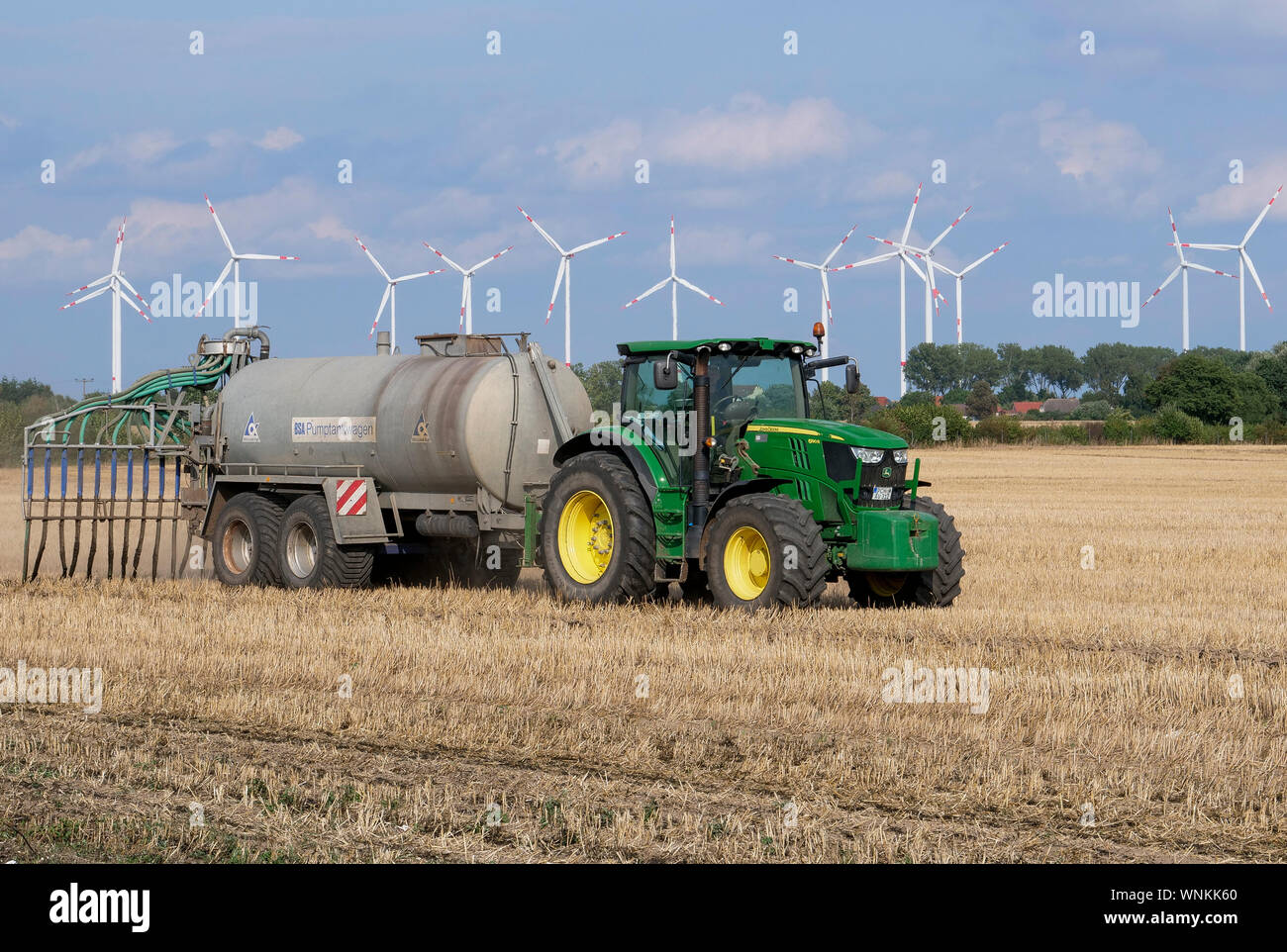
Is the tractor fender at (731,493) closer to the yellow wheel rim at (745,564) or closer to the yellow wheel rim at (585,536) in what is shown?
the yellow wheel rim at (745,564)

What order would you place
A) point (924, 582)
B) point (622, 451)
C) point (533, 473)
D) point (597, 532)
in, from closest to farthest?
point (924, 582) → point (622, 451) → point (597, 532) → point (533, 473)

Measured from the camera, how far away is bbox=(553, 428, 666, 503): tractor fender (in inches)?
552

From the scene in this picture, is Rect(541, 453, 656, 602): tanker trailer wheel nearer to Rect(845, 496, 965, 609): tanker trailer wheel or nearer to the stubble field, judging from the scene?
the stubble field

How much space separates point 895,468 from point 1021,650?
2.84m

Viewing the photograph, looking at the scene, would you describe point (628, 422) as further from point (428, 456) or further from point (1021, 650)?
point (1021, 650)

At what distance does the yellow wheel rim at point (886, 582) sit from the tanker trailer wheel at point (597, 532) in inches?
83.7

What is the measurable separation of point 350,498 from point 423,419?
136cm

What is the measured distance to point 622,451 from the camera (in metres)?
14.5

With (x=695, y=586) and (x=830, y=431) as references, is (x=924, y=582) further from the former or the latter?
(x=695, y=586)

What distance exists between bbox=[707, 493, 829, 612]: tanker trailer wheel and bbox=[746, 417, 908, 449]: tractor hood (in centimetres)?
71

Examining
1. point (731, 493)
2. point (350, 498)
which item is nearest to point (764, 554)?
point (731, 493)

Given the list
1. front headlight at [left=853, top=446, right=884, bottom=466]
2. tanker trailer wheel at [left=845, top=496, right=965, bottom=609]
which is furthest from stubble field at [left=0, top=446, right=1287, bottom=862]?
front headlight at [left=853, top=446, right=884, bottom=466]

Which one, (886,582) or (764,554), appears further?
(886,582)

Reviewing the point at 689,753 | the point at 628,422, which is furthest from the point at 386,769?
the point at 628,422
